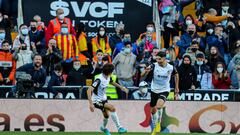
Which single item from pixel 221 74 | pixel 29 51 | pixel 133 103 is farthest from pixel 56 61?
pixel 221 74

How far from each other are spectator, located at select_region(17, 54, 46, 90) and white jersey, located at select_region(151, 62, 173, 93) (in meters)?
3.36

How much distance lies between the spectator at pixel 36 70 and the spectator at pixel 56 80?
0.79ft

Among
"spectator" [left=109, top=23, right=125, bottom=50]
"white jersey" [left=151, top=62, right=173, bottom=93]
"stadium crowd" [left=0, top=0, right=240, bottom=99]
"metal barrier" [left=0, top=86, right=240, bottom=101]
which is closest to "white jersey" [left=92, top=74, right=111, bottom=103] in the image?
"white jersey" [left=151, top=62, right=173, bottom=93]

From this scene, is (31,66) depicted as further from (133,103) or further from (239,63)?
(239,63)

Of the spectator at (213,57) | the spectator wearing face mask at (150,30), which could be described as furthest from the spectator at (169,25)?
the spectator at (213,57)

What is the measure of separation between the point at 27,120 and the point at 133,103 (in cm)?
266

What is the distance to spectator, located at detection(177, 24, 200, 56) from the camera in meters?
24.8

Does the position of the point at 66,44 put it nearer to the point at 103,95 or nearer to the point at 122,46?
the point at 122,46

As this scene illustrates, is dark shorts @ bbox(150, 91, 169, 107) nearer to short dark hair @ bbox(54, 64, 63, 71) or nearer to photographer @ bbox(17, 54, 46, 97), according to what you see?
short dark hair @ bbox(54, 64, 63, 71)

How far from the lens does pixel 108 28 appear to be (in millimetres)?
26141

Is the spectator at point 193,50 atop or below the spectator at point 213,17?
below

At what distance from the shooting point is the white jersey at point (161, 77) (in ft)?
67.5

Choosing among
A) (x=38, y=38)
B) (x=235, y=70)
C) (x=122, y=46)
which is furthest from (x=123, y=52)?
(x=235, y=70)

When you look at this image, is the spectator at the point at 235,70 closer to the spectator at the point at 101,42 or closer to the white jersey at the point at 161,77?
the spectator at the point at 101,42
